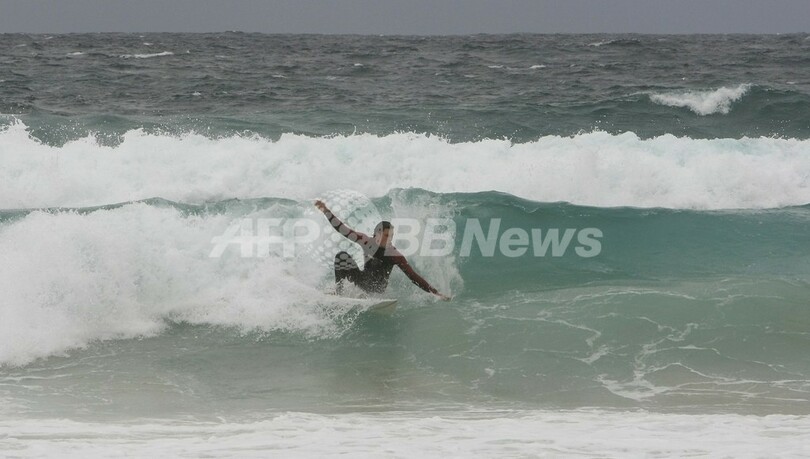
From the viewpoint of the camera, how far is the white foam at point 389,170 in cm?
1436

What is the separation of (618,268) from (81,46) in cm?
3533

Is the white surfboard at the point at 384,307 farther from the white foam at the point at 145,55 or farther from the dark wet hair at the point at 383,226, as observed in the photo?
the white foam at the point at 145,55

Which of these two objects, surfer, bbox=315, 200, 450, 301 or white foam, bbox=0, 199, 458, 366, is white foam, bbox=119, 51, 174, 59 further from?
surfer, bbox=315, 200, 450, 301

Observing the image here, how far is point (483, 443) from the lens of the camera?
552 cm

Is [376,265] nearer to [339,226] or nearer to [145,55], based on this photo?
[339,226]

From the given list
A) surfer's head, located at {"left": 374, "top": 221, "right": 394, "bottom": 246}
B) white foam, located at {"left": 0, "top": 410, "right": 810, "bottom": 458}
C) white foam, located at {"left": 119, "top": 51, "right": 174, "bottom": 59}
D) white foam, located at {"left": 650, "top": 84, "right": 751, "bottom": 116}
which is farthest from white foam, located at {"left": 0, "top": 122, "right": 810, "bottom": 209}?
white foam, located at {"left": 119, "top": 51, "right": 174, "bottom": 59}

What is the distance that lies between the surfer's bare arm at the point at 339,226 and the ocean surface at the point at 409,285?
73 centimetres

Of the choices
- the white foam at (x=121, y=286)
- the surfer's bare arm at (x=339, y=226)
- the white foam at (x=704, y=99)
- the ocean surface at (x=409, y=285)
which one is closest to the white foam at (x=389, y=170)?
the ocean surface at (x=409, y=285)

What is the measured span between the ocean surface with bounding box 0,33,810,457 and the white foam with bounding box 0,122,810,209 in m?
0.05

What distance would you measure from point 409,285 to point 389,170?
5921mm

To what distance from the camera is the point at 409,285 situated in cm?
985

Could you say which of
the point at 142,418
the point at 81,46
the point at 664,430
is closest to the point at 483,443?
the point at 664,430

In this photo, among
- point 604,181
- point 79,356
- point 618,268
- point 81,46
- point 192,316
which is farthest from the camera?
point 81,46

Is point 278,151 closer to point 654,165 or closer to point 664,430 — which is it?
point 654,165
